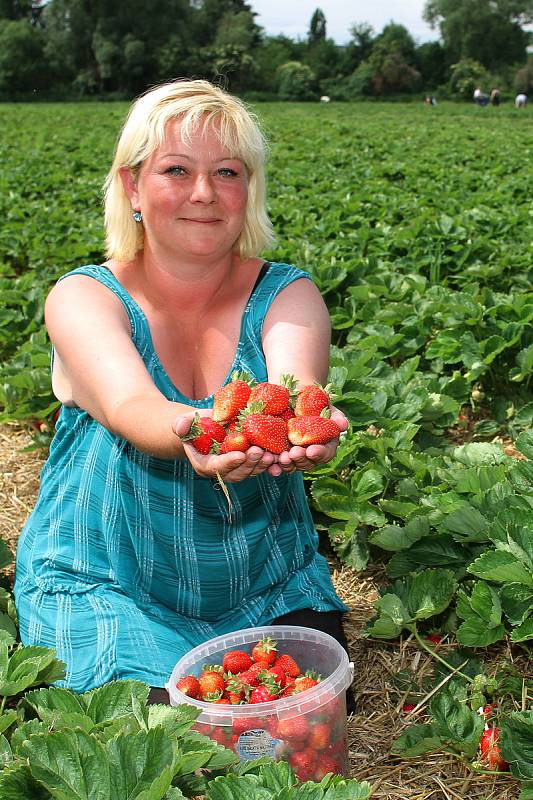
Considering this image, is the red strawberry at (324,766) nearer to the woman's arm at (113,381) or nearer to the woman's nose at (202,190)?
the woman's arm at (113,381)

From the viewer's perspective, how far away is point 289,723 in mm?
2064

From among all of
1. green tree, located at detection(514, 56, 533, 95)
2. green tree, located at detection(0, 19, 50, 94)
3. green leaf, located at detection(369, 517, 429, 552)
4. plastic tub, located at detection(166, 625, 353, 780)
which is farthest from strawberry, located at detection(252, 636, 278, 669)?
green tree, located at detection(514, 56, 533, 95)

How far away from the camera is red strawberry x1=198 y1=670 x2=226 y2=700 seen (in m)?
2.12

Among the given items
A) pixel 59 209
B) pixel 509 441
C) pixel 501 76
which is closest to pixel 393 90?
pixel 501 76

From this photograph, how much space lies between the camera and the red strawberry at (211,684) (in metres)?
2.12

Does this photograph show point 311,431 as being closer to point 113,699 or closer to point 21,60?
point 113,699

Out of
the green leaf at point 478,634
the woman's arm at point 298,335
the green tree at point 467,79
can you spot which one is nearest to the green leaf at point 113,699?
the woman's arm at point 298,335

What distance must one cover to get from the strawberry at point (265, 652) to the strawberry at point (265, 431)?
0.49 meters

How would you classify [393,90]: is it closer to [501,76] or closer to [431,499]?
[501,76]

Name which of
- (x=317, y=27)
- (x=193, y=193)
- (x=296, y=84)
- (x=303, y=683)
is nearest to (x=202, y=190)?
(x=193, y=193)

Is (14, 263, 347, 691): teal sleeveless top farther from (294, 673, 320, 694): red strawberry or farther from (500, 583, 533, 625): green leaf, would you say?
(500, 583, 533, 625): green leaf

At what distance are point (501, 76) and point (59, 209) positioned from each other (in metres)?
70.3

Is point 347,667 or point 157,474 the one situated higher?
point 157,474

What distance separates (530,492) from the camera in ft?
8.97
